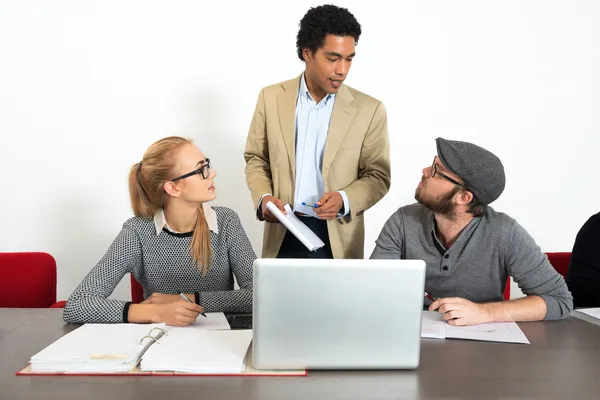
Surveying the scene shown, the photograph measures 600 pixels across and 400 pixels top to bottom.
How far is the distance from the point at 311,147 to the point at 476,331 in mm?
1217

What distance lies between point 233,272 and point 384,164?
792mm

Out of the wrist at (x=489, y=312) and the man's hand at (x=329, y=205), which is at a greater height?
the man's hand at (x=329, y=205)

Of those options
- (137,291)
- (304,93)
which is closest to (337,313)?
(137,291)

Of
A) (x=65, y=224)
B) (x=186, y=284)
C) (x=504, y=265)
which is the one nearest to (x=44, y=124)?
(x=65, y=224)

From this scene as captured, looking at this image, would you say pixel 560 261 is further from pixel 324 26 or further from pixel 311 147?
pixel 324 26

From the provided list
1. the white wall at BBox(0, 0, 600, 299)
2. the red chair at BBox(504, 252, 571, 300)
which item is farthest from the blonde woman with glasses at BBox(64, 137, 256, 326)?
the white wall at BBox(0, 0, 600, 299)

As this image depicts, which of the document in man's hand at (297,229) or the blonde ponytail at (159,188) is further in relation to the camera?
the blonde ponytail at (159,188)

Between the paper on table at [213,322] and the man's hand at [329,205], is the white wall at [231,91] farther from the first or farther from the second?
the paper on table at [213,322]

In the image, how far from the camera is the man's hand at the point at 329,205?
8.89 feet

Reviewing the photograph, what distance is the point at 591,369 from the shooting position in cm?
171

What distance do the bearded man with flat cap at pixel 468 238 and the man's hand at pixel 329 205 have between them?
0.26m

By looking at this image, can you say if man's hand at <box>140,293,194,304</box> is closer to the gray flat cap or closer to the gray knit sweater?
the gray knit sweater

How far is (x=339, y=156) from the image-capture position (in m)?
2.91

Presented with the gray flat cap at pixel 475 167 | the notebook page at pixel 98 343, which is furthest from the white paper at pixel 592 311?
the notebook page at pixel 98 343
